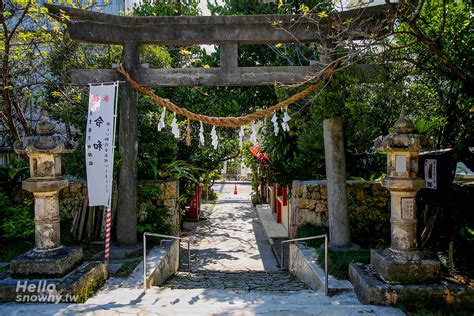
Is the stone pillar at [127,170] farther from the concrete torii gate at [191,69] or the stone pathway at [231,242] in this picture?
the stone pathway at [231,242]

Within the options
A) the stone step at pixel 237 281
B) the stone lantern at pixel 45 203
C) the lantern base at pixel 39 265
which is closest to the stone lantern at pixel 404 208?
the stone step at pixel 237 281

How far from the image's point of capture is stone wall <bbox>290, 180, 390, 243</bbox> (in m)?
9.85

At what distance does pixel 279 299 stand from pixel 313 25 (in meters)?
5.59

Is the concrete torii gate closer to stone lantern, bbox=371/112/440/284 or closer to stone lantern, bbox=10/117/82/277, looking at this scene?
stone lantern, bbox=10/117/82/277

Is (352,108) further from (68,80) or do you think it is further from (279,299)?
(68,80)

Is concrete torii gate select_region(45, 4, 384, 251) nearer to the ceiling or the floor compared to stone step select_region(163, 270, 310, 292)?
nearer to the ceiling

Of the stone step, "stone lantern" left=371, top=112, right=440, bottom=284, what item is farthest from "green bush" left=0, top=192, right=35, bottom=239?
"stone lantern" left=371, top=112, right=440, bottom=284

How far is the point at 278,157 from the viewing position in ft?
36.6

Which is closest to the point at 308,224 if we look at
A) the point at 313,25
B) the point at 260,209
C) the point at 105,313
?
the point at 313,25

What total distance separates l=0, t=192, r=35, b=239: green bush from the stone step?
3.79 meters

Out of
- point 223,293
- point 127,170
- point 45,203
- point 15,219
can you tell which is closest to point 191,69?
point 127,170

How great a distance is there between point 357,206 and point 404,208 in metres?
4.39

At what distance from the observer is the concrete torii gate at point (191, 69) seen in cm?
791

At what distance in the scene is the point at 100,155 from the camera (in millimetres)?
7586
